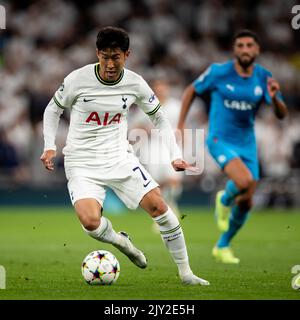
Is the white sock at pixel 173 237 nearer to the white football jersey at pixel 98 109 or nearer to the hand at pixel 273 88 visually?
the white football jersey at pixel 98 109

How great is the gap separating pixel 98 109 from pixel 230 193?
3322mm

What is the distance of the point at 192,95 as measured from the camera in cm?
1071

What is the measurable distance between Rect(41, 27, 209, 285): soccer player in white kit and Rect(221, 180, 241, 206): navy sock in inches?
102

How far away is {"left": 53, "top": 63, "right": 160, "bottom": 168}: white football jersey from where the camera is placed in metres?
7.75

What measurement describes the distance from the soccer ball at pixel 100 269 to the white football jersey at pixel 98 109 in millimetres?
835

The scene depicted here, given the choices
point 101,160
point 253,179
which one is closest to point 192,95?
point 253,179

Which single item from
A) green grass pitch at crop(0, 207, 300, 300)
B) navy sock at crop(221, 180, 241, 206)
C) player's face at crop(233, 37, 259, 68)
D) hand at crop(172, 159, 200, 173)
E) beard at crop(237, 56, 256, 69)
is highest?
player's face at crop(233, 37, 259, 68)

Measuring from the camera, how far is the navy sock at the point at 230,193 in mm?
10416

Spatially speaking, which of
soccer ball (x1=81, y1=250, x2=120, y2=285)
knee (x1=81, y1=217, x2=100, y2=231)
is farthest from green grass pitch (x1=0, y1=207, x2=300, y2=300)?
knee (x1=81, y1=217, x2=100, y2=231)

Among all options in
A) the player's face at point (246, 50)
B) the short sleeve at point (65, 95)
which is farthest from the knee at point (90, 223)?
the player's face at point (246, 50)

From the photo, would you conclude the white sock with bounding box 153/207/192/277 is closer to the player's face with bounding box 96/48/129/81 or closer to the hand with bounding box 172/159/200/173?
the hand with bounding box 172/159/200/173

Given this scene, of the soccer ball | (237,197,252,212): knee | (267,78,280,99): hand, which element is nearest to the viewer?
the soccer ball

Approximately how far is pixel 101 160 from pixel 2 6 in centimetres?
1362

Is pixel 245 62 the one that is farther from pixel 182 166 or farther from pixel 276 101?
pixel 182 166
